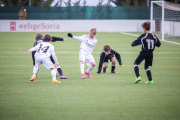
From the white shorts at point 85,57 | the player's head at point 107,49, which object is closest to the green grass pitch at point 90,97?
the white shorts at point 85,57

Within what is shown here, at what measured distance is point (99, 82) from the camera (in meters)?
8.84

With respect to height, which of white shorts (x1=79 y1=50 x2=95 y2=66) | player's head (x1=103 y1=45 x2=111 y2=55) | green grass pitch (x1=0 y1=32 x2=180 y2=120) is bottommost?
green grass pitch (x1=0 y1=32 x2=180 y2=120)

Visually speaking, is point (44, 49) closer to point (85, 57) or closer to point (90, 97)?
point (85, 57)

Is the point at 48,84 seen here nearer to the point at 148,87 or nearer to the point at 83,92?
the point at 83,92

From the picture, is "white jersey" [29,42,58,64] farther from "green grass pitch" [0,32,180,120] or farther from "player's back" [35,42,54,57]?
"green grass pitch" [0,32,180,120]

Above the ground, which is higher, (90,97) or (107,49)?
(107,49)

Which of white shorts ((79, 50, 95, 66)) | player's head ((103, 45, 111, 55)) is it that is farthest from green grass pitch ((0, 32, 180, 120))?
player's head ((103, 45, 111, 55))

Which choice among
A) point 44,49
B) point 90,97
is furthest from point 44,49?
point 90,97

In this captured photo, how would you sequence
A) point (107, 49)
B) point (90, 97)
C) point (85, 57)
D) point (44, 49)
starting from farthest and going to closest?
point (107, 49)
point (85, 57)
point (44, 49)
point (90, 97)

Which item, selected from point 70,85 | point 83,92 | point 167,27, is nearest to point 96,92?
point 83,92

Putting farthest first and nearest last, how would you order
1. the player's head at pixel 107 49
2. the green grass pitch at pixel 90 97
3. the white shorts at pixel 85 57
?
the player's head at pixel 107 49
the white shorts at pixel 85 57
the green grass pitch at pixel 90 97

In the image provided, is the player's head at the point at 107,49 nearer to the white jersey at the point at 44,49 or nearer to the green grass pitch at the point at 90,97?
the green grass pitch at the point at 90,97

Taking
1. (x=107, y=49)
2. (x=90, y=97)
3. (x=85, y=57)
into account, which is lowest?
(x=90, y=97)

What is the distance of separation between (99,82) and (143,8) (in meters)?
34.1
